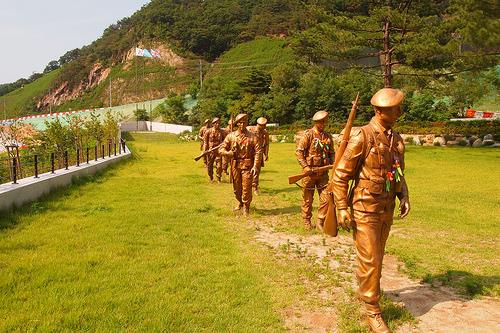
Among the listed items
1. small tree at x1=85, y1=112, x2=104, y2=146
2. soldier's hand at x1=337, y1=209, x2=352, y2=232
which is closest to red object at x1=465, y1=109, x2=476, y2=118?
small tree at x1=85, y1=112, x2=104, y2=146

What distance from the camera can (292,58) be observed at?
68.4 meters

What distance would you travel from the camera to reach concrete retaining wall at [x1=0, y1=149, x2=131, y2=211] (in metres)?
8.71

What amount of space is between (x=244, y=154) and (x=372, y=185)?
522 cm

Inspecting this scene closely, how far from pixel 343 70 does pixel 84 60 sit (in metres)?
92.8

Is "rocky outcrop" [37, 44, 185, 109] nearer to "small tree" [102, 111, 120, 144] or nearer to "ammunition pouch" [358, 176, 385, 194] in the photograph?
"small tree" [102, 111, 120, 144]

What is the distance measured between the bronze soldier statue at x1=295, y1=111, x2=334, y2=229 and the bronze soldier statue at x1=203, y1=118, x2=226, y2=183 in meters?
6.36

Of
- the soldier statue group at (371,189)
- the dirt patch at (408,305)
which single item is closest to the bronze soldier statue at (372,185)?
the soldier statue group at (371,189)

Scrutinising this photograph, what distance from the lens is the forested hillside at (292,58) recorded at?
22.8 metres

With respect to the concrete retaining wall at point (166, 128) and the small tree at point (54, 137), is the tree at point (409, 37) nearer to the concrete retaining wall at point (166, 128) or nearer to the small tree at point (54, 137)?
the small tree at point (54, 137)

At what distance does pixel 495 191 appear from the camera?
12.4 meters

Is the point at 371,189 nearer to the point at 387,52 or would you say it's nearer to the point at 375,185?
the point at 375,185

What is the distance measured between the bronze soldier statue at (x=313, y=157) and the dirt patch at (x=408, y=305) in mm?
1737

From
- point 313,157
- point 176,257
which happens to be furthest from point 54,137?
point 176,257

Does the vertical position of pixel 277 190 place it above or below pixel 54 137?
below
